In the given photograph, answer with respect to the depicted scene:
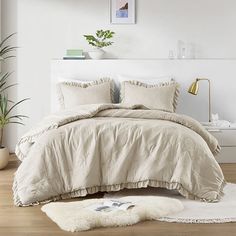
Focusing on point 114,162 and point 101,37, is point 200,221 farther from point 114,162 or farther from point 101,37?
point 101,37

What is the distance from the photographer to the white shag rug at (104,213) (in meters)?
3.56

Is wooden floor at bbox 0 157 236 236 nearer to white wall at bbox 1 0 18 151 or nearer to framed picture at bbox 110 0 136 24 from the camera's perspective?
white wall at bbox 1 0 18 151

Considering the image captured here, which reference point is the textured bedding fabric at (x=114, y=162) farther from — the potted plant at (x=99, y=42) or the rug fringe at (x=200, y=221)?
the potted plant at (x=99, y=42)

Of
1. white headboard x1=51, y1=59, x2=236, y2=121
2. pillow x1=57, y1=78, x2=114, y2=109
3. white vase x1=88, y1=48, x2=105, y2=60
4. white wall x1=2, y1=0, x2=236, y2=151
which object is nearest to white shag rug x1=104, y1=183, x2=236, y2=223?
pillow x1=57, y1=78, x2=114, y2=109

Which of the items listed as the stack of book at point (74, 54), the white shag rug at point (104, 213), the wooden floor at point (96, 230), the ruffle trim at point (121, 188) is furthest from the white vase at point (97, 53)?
the wooden floor at point (96, 230)

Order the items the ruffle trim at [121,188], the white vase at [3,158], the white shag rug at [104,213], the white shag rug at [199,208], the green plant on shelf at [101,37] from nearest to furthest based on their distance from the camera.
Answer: the white shag rug at [104,213] → the white shag rug at [199,208] → the ruffle trim at [121,188] → the white vase at [3,158] → the green plant on shelf at [101,37]

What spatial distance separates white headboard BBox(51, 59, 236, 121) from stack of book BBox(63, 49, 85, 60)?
0.04 m

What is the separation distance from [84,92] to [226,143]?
5.56ft

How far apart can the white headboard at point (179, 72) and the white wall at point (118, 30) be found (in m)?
0.20

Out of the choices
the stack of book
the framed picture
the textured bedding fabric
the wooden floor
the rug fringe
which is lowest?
the wooden floor

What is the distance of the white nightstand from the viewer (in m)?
6.14

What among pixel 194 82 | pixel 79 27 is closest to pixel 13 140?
pixel 79 27

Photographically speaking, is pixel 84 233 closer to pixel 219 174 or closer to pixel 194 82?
pixel 219 174

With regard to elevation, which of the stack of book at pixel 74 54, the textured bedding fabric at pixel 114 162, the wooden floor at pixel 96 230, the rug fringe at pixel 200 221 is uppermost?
the stack of book at pixel 74 54
